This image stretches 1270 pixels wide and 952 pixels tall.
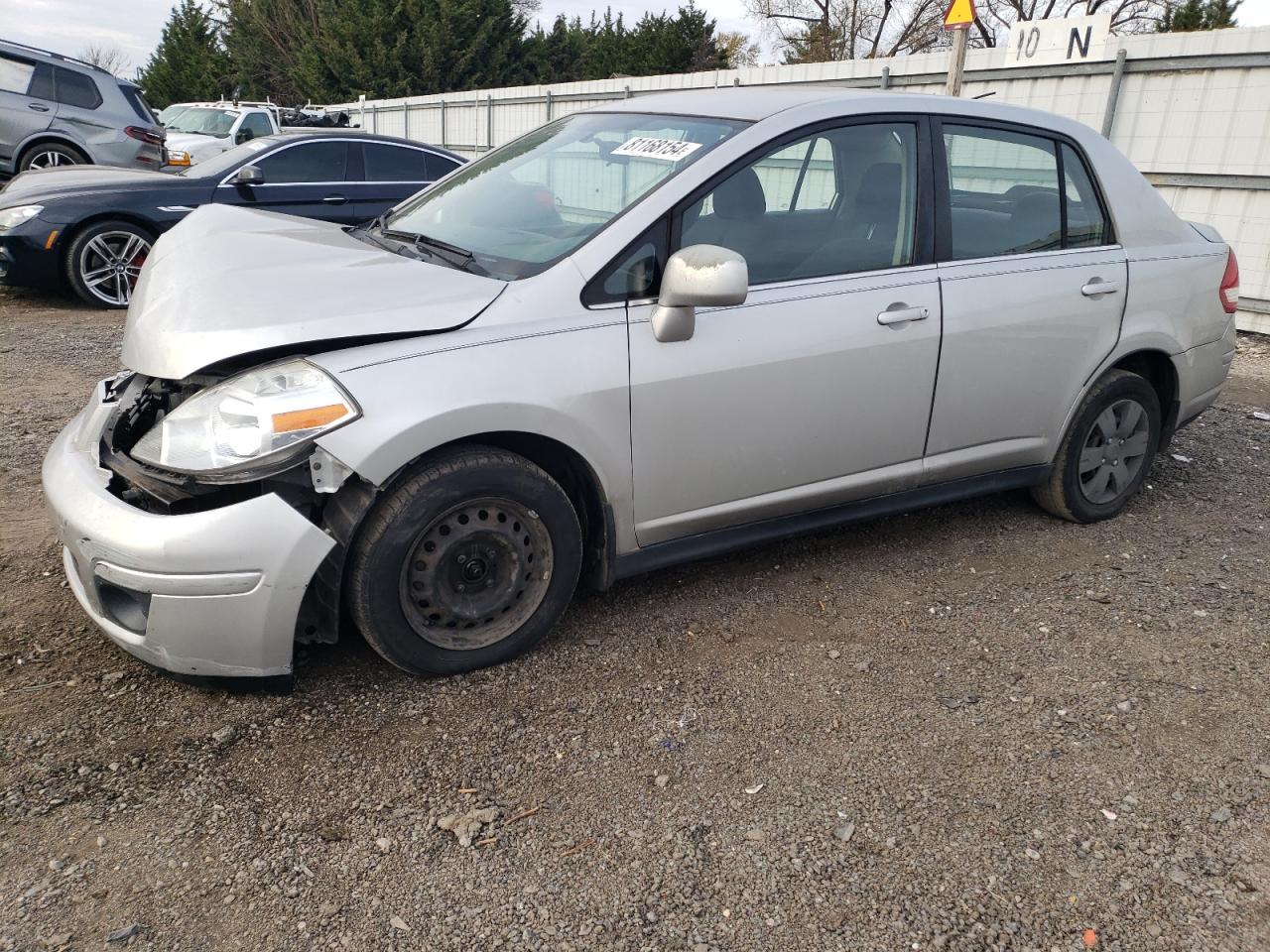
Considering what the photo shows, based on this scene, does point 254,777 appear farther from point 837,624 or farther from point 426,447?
point 837,624

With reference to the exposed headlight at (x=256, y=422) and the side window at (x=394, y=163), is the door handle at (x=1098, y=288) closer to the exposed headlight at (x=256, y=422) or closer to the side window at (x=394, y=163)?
the exposed headlight at (x=256, y=422)

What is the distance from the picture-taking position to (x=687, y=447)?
3.26 m

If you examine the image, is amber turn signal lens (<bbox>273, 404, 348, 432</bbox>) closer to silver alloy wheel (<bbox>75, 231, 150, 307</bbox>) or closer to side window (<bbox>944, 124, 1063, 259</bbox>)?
side window (<bbox>944, 124, 1063, 259</bbox>)

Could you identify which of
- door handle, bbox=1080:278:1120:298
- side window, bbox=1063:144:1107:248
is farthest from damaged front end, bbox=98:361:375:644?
side window, bbox=1063:144:1107:248

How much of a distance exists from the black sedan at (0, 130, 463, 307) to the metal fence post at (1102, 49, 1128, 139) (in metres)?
6.07

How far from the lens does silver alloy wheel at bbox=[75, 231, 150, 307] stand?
8.35 metres

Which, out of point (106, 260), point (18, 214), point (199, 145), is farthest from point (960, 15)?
point (199, 145)

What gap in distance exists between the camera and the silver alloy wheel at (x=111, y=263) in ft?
27.4

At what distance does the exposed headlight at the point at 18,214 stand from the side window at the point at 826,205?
6.84m

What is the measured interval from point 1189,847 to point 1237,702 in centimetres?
87

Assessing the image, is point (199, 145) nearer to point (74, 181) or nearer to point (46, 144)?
point (46, 144)

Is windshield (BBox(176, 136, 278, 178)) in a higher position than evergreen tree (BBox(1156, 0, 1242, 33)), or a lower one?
lower

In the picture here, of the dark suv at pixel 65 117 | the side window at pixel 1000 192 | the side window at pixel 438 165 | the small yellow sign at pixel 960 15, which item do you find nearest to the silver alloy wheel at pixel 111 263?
the side window at pixel 438 165

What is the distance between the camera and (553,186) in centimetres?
367
